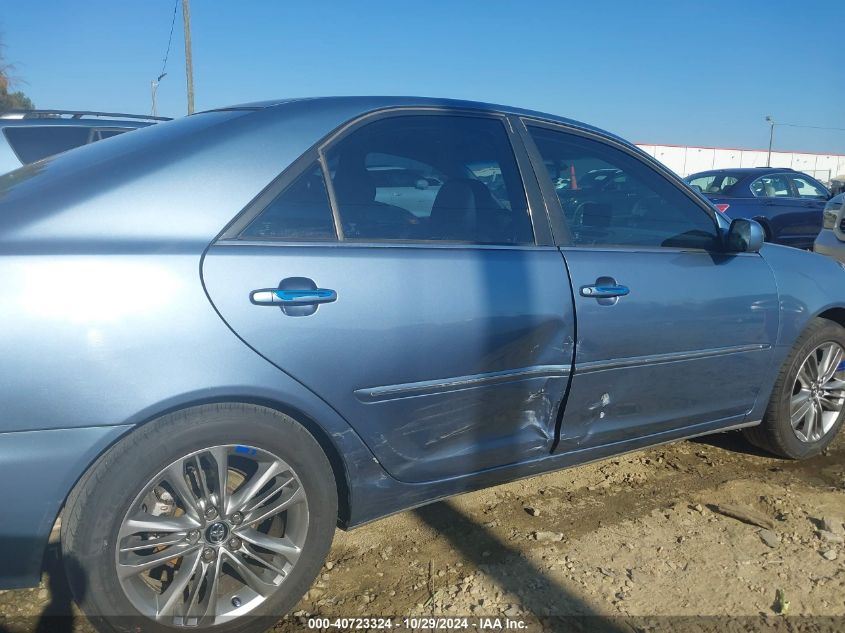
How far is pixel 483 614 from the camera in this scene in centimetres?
238

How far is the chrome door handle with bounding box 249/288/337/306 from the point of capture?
2.07m

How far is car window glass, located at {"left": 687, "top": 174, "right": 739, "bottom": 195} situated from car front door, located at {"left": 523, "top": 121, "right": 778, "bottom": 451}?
26.9 ft

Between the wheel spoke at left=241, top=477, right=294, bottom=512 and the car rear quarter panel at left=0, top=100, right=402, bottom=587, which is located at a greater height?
the car rear quarter panel at left=0, top=100, right=402, bottom=587

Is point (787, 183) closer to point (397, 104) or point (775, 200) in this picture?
point (775, 200)

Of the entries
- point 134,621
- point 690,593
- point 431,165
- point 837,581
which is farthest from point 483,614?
point 431,165

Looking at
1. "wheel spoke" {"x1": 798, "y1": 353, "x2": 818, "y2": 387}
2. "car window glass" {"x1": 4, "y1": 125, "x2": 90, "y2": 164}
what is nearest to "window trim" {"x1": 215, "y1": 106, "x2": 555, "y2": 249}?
"wheel spoke" {"x1": 798, "y1": 353, "x2": 818, "y2": 387}

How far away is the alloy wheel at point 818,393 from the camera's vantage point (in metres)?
3.65

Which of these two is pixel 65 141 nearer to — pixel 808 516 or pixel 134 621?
pixel 134 621

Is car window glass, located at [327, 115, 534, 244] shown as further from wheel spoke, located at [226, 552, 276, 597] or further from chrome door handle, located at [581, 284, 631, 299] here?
wheel spoke, located at [226, 552, 276, 597]

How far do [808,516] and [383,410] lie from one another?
2.07 metres

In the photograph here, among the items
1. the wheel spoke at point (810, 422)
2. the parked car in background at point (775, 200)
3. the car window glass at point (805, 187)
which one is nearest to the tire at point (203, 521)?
the wheel spoke at point (810, 422)

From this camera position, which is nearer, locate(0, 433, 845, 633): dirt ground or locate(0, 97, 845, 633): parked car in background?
locate(0, 97, 845, 633): parked car in background

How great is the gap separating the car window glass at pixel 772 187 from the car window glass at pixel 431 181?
9.00 metres

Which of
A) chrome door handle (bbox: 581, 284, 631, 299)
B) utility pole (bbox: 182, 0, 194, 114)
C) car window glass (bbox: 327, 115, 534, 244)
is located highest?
utility pole (bbox: 182, 0, 194, 114)
